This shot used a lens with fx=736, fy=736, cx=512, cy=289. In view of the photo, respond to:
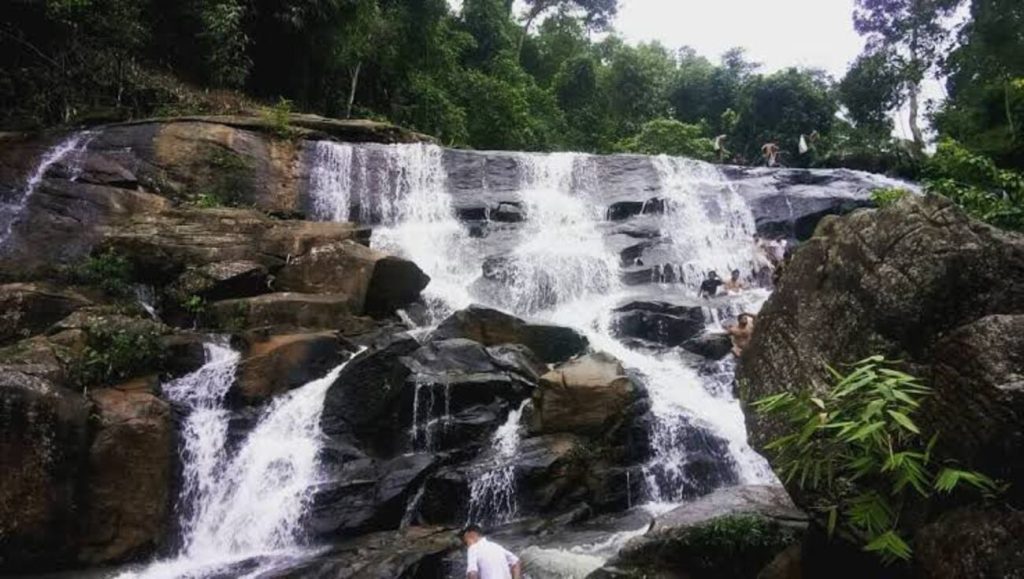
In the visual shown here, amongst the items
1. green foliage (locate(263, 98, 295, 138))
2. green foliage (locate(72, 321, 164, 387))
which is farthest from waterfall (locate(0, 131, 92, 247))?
green foliage (locate(72, 321, 164, 387))

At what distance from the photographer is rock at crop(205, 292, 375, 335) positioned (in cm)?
1200

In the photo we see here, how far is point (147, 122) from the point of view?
17.1 metres

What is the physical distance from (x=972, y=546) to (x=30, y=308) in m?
11.9

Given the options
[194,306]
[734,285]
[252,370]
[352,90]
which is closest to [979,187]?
[734,285]

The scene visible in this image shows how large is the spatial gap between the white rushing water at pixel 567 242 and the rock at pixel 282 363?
360 centimetres

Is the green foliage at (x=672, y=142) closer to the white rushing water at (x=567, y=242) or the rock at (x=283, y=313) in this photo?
the white rushing water at (x=567, y=242)

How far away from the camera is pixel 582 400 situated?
34.4 ft

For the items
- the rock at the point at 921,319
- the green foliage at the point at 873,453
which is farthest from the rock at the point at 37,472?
the green foliage at the point at 873,453

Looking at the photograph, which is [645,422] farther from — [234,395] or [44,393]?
[44,393]

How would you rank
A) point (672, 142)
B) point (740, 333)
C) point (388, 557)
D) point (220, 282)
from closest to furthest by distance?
point (388, 557)
point (220, 282)
point (740, 333)
point (672, 142)

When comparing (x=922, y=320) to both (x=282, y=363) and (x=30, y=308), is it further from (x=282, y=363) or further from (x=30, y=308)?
(x=30, y=308)

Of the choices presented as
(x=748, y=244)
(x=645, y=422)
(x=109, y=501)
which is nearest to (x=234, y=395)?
(x=109, y=501)

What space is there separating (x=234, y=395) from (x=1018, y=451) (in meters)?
9.55

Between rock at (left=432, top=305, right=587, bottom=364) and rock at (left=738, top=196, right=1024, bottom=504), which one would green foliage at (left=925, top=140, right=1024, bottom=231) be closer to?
rock at (left=738, top=196, right=1024, bottom=504)
